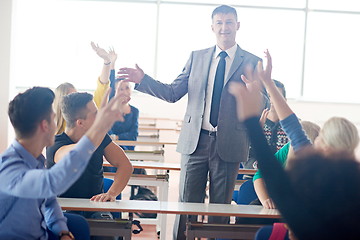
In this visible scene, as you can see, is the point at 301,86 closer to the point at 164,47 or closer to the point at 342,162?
the point at 164,47

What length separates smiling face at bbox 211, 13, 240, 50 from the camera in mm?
3455

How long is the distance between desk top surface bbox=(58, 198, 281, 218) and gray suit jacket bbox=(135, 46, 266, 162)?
26.0 inches

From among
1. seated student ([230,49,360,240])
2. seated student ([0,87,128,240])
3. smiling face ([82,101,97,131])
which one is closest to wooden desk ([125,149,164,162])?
smiling face ([82,101,97,131])

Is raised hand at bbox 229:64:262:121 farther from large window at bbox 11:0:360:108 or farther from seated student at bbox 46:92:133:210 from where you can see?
large window at bbox 11:0:360:108

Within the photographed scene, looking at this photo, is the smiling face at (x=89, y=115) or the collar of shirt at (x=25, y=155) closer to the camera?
the collar of shirt at (x=25, y=155)

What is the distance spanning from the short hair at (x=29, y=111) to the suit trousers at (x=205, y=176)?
151 centimetres

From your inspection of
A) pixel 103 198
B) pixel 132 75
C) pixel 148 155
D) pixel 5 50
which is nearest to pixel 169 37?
pixel 5 50

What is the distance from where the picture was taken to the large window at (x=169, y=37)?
9523 millimetres

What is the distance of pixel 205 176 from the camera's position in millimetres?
3430

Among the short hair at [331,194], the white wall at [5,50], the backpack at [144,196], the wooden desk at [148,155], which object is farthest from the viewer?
the white wall at [5,50]

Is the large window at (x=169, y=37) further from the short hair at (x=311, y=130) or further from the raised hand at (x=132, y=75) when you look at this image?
the short hair at (x=311, y=130)

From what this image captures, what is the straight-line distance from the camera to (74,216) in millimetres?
2316

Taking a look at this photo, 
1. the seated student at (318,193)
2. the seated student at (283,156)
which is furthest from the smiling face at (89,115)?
the seated student at (318,193)

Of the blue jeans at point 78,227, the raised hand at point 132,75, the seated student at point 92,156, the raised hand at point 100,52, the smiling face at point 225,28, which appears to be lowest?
the blue jeans at point 78,227
